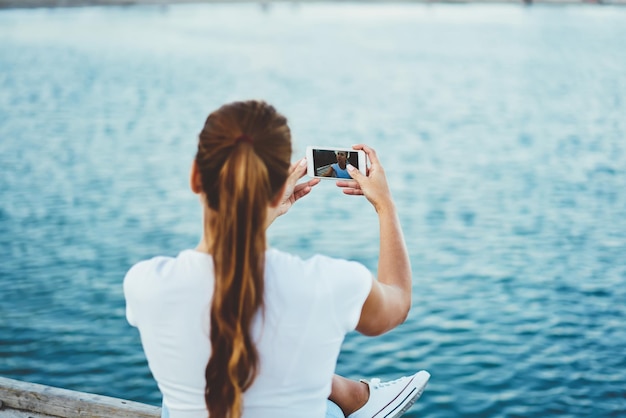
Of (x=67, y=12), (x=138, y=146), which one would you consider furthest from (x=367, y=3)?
(x=138, y=146)

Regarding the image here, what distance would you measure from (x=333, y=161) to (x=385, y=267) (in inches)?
20.7

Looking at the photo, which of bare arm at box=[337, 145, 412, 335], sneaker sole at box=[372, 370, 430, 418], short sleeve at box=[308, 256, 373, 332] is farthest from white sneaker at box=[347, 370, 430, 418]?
short sleeve at box=[308, 256, 373, 332]

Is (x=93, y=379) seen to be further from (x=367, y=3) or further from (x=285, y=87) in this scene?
(x=367, y=3)

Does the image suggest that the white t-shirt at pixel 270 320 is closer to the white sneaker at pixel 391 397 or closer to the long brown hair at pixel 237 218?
the long brown hair at pixel 237 218

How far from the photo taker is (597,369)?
8.30m

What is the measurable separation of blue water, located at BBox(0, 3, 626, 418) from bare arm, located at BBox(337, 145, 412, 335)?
539cm

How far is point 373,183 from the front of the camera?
254cm

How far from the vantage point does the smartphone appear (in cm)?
266

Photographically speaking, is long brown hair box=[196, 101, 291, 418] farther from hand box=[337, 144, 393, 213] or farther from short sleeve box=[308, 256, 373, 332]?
hand box=[337, 144, 393, 213]

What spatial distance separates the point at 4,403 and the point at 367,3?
104m

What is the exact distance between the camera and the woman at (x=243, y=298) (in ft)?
6.38

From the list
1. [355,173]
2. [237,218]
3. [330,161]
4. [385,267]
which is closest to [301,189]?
[330,161]

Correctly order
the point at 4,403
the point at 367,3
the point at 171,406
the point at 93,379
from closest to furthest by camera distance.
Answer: the point at 171,406 → the point at 4,403 → the point at 93,379 → the point at 367,3

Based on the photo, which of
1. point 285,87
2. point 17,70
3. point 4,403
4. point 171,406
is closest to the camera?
point 171,406
